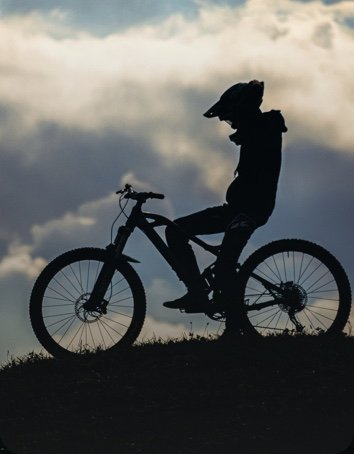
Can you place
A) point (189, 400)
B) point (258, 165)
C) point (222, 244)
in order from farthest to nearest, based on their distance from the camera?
1. point (222, 244)
2. point (258, 165)
3. point (189, 400)

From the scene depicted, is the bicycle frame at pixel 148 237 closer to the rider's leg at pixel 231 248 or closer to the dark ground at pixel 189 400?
the rider's leg at pixel 231 248

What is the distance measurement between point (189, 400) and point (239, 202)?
245 cm

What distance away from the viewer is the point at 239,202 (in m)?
11.4

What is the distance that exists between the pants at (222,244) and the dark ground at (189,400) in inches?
31.8

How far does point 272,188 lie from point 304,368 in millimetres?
2131

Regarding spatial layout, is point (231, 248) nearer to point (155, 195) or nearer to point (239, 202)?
point (239, 202)

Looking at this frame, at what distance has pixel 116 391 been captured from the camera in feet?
35.2

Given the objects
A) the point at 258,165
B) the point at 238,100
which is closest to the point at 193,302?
the point at 258,165

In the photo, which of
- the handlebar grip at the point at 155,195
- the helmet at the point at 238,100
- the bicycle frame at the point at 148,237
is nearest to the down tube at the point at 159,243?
the bicycle frame at the point at 148,237

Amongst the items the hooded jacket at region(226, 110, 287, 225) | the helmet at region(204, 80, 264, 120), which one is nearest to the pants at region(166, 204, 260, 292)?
the hooded jacket at region(226, 110, 287, 225)

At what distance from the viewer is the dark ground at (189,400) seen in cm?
973

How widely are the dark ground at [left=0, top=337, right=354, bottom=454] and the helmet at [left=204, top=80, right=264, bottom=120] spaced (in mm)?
2745

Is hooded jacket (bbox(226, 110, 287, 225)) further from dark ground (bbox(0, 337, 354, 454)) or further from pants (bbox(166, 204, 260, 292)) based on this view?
dark ground (bbox(0, 337, 354, 454))

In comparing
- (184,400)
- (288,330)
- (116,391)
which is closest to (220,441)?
(184,400)
